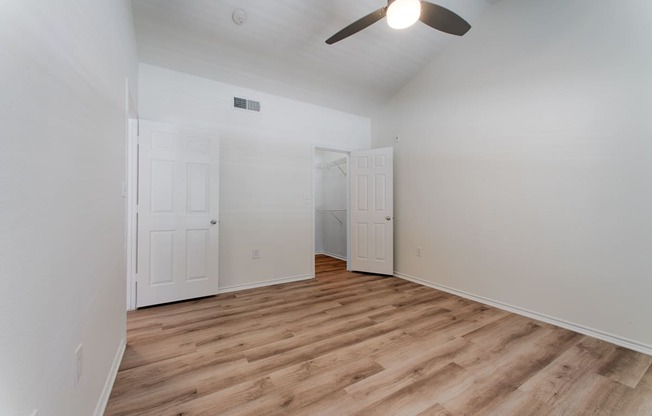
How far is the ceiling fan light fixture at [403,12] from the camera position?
1930mm

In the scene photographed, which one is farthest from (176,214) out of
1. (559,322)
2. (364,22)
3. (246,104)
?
(559,322)

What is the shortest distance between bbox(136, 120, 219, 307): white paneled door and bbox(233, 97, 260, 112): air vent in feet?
2.02

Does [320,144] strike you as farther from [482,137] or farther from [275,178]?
[482,137]

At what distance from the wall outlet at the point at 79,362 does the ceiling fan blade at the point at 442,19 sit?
292 centimetres

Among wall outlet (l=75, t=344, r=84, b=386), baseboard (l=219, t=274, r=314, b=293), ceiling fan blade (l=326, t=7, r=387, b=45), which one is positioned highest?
ceiling fan blade (l=326, t=7, r=387, b=45)

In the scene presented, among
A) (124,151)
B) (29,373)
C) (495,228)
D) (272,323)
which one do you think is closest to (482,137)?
(495,228)

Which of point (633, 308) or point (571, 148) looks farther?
point (571, 148)

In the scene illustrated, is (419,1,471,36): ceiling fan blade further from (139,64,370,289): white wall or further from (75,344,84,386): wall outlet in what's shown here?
(75,344,84,386): wall outlet

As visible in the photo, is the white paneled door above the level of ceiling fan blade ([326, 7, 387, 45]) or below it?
below

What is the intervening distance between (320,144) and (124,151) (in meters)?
2.61

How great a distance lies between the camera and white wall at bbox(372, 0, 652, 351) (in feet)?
6.85

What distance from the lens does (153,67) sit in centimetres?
287

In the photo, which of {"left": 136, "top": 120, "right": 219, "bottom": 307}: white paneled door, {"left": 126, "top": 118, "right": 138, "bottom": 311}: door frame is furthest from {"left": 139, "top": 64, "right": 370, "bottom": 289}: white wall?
{"left": 126, "top": 118, "right": 138, "bottom": 311}: door frame

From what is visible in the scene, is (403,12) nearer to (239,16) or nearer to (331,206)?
(239,16)
